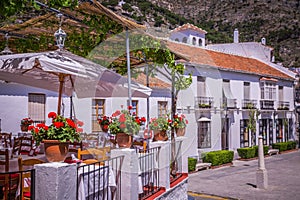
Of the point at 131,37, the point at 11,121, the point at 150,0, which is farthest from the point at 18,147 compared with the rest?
the point at 150,0

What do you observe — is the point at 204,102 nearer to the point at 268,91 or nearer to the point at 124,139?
the point at 268,91

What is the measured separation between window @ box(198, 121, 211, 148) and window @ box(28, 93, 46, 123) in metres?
9.86

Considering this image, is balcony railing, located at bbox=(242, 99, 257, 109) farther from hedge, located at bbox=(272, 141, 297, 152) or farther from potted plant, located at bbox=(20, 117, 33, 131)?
potted plant, located at bbox=(20, 117, 33, 131)

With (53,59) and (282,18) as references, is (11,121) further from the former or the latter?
(282,18)

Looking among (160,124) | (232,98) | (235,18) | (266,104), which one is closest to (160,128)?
(160,124)

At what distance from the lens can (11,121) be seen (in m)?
13.5

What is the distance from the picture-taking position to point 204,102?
2222 centimetres

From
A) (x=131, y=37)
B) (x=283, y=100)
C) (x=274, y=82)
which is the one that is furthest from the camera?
(x=283, y=100)

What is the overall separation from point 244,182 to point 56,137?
39.2 feet

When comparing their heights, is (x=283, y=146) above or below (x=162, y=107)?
below

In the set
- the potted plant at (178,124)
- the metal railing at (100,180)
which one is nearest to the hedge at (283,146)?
the potted plant at (178,124)

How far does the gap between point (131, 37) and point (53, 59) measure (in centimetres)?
360

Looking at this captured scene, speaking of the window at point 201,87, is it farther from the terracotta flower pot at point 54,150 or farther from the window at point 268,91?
the terracotta flower pot at point 54,150

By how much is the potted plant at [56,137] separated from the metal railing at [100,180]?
33 centimetres
